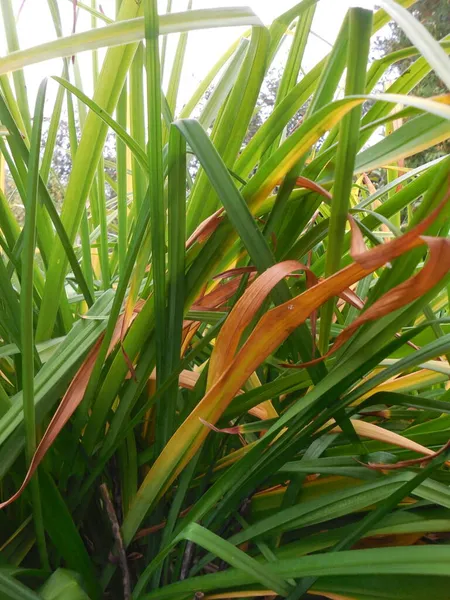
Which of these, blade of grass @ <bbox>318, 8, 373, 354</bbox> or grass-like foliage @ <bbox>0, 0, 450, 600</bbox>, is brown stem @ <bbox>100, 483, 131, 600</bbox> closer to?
grass-like foliage @ <bbox>0, 0, 450, 600</bbox>

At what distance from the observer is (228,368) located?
227 mm

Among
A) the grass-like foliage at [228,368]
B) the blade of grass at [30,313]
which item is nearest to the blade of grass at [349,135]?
the grass-like foliage at [228,368]

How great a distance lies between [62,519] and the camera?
0.80ft

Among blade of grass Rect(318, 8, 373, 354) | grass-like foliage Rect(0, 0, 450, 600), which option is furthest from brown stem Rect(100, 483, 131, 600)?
blade of grass Rect(318, 8, 373, 354)

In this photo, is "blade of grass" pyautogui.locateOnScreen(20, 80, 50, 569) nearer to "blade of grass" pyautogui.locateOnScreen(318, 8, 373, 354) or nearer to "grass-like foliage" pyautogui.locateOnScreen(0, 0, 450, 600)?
"grass-like foliage" pyautogui.locateOnScreen(0, 0, 450, 600)

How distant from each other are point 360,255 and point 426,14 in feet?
23.3

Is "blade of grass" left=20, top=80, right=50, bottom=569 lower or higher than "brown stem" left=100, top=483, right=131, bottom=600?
higher

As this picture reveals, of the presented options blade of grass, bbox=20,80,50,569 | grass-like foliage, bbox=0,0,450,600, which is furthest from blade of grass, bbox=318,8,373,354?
blade of grass, bbox=20,80,50,569

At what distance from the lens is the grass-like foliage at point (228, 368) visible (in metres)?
0.23

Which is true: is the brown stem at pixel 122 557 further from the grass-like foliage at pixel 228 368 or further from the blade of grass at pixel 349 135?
the blade of grass at pixel 349 135

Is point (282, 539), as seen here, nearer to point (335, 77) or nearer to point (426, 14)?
point (335, 77)

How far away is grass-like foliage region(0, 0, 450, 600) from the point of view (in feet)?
0.75

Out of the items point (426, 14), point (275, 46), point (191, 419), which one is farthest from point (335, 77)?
point (426, 14)

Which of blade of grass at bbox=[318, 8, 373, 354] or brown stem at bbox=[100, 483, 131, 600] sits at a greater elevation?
blade of grass at bbox=[318, 8, 373, 354]
